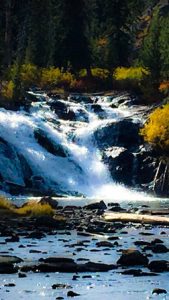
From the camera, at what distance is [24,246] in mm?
32750

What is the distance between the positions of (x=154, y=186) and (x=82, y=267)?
47286 millimetres

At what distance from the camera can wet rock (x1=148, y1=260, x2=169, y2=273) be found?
2758cm

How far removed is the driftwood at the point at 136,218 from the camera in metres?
43.7

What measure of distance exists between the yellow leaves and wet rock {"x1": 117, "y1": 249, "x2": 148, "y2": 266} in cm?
6972

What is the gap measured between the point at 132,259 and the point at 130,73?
2861 inches

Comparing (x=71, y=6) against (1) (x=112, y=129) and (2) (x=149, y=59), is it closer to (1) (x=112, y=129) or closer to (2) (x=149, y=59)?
(2) (x=149, y=59)

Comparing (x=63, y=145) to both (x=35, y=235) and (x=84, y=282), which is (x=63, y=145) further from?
(x=84, y=282)

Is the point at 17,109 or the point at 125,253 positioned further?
the point at 17,109

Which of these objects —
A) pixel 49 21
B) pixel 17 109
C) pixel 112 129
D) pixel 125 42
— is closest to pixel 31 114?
pixel 17 109

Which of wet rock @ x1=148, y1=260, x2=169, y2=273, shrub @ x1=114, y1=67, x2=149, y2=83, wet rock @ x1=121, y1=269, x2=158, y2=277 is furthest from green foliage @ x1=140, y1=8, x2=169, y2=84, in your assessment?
wet rock @ x1=121, y1=269, x2=158, y2=277

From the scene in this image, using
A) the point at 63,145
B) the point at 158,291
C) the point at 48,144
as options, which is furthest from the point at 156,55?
the point at 158,291

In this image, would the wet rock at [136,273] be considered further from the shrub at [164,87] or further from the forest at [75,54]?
the shrub at [164,87]

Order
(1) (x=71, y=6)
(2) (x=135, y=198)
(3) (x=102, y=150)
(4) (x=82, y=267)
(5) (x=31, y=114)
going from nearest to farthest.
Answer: (4) (x=82, y=267), (2) (x=135, y=198), (3) (x=102, y=150), (5) (x=31, y=114), (1) (x=71, y=6)

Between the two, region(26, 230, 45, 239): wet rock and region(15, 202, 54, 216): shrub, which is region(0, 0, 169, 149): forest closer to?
region(15, 202, 54, 216): shrub
